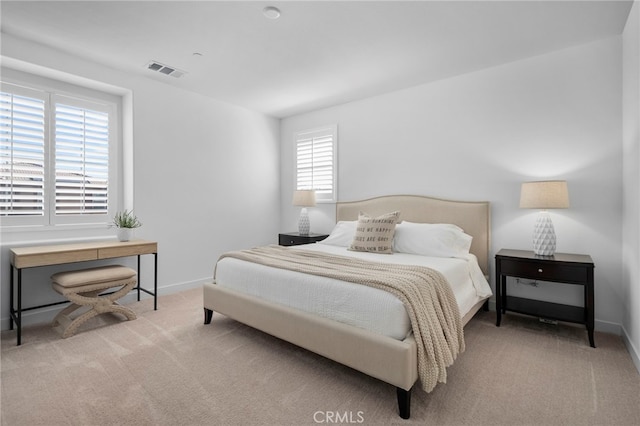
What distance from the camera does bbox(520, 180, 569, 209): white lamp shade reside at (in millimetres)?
2730

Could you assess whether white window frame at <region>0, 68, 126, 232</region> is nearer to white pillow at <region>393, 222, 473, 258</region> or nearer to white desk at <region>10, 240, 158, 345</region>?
white desk at <region>10, 240, 158, 345</region>

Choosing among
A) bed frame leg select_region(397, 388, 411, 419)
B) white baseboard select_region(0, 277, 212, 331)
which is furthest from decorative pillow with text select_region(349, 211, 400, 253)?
white baseboard select_region(0, 277, 212, 331)

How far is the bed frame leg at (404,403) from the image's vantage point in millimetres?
1689

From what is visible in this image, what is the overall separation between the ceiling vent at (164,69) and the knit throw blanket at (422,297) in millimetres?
2384

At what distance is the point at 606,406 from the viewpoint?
178cm

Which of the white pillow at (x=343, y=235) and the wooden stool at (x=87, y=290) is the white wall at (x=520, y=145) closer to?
the white pillow at (x=343, y=235)

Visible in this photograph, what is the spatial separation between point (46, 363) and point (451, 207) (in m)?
3.85

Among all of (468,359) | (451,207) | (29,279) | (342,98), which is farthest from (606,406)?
(29,279)

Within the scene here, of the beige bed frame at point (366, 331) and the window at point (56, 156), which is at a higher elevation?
the window at point (56, 156)

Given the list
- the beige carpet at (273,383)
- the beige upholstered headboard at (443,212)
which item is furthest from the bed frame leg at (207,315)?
the beige upholstered headboard at (443,212)

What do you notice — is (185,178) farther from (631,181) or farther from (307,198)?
(631,181)

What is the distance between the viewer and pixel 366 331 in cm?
189

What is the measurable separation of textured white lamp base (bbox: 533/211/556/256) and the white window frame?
175 inches

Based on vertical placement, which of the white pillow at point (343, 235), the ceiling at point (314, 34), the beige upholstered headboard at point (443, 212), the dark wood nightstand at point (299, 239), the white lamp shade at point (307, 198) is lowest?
the dark wood nightstand at point (299, 239)
